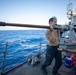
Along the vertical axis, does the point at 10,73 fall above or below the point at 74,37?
below

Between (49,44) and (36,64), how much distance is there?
2011 millimetres

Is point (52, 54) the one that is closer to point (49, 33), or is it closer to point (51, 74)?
point (49, 33)

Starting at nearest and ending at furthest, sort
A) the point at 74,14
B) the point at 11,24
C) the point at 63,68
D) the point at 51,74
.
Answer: the point at 11,24, the point at 51,74, the point at 63,68, the point at 74,14

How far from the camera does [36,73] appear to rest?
13.8 ft

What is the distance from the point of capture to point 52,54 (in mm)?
3520

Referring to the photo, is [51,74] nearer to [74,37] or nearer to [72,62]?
[72,62]

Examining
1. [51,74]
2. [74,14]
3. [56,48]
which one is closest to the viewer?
[56,48]

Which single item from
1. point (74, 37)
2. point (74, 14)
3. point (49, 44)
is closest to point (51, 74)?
point (49, 44)

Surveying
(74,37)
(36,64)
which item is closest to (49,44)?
(36,64)

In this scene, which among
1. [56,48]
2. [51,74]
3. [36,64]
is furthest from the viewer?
[36,64]

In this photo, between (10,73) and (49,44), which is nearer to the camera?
(49,44)

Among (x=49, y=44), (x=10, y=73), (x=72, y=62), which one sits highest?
(x=49, y=44)

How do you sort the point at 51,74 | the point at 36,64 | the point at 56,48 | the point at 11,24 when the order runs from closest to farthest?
the point at 11,24, the point at 56,48, the point at 51,74, the point at 36,64

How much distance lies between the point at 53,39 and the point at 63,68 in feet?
6.51
